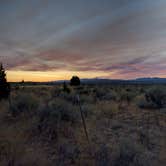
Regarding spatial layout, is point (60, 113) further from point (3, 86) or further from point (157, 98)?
point (3, 86)

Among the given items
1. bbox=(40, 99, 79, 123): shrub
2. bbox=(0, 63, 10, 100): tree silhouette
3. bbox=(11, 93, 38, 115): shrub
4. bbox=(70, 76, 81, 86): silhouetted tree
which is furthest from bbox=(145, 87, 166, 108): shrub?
bbox=(70, 76, 81, 86): silhouetted tree

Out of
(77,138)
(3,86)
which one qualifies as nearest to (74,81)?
(3,86)

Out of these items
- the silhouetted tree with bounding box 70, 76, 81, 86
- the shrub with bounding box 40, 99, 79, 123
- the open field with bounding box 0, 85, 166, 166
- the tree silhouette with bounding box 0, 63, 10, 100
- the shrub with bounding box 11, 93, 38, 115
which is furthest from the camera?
the silhouetted tree with bounding box 70, 76, 81, 86

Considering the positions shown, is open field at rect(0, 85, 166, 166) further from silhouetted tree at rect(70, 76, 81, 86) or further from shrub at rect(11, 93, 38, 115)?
silhouetted tree at rect(70, 76, 81, 86)

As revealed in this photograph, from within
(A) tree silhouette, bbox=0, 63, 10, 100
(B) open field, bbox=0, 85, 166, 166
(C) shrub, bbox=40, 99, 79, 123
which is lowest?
(B) open field, bbox=0, 85, 166, 166

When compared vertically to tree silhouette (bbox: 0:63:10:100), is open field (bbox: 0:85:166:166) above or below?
below

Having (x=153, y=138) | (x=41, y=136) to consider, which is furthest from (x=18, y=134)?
(x=153, y=138)

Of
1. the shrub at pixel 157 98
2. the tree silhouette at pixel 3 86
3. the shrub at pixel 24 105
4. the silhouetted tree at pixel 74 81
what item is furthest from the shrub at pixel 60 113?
the silhouetted tree at pixel 74 81

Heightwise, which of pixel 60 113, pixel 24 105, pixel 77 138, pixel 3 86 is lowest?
pixel 77 138

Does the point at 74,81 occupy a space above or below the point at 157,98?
above

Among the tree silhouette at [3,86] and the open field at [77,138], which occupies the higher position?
the tree silhouette at [3,86]

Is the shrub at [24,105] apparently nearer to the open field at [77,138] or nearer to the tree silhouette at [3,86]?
the open field at [77,138]

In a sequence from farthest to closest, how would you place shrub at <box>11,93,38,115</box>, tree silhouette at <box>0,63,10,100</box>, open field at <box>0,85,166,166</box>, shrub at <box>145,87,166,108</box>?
tree silhouette at <box>0,63,10,100</box>, shrub at <box>145,87,166,108</box>, shrub at <box>11,93,38,115</box>, open field at <box>0,85,166,166</box>

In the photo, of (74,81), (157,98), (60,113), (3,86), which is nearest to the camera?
(60,113)
